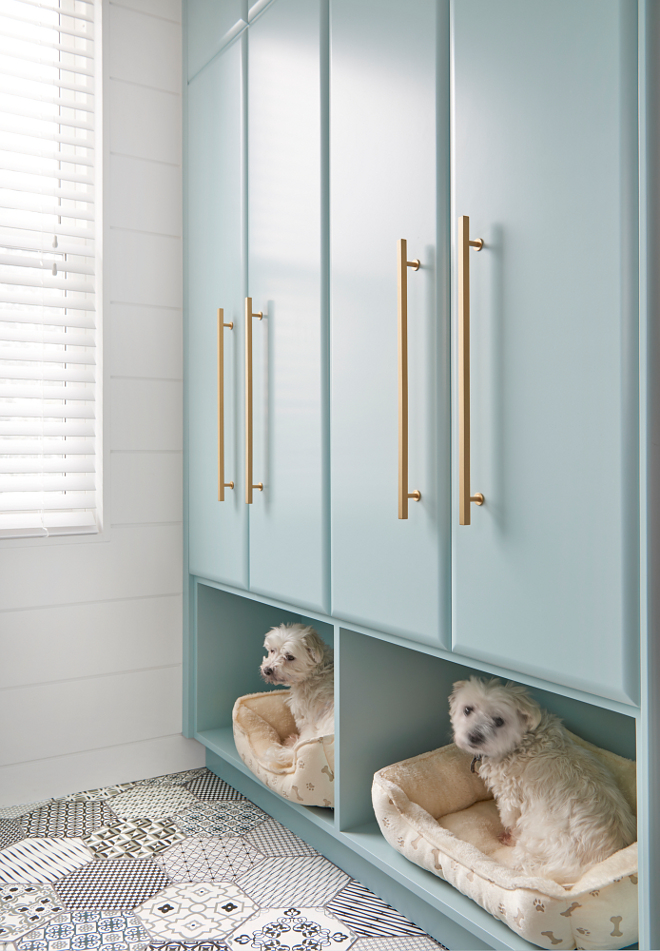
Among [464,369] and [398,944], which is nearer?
[464,369]

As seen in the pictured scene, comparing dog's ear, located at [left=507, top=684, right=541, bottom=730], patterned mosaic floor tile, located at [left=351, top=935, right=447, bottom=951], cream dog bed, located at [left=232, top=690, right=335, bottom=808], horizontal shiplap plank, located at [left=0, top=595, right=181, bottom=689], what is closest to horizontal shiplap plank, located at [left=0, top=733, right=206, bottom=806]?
horizontal shiplap plank, located at [left=0, top=595, right=181, bottom=689]

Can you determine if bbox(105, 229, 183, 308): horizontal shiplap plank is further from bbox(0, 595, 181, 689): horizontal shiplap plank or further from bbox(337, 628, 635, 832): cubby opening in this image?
bbox(337, 628, 635, 832): cubby opening

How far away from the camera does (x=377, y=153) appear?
1.34 metres

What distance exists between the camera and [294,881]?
151 centimetres

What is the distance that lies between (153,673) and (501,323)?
152 cm

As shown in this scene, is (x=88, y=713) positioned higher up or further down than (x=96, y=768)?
higher up

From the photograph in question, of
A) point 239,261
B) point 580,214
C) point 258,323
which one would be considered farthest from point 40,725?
point 580,214

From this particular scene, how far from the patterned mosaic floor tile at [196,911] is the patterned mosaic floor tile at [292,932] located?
0.03 m

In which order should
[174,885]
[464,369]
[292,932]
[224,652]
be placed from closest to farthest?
[464,369] → [292,932] → [174,885] → [224,652]

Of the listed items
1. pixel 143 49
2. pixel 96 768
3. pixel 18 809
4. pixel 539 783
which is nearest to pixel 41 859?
pixel 18 809

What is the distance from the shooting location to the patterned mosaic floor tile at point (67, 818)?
1.74m

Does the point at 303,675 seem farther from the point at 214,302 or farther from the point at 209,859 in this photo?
the point at 214,302

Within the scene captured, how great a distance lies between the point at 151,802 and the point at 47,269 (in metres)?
1.44

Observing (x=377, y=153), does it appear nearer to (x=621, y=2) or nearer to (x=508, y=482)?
(x=621, y=2)
